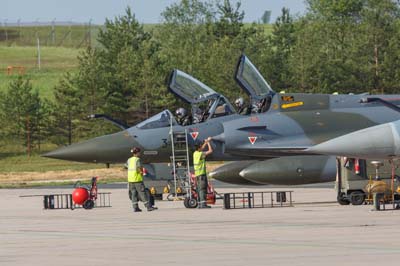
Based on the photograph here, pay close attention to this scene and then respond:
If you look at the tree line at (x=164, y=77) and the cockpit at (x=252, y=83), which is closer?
the cockpit at (x=252, y=83)

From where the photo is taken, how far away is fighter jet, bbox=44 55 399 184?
2620 cm

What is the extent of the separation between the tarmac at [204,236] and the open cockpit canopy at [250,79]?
353 cm

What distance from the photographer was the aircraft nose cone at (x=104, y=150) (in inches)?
1051

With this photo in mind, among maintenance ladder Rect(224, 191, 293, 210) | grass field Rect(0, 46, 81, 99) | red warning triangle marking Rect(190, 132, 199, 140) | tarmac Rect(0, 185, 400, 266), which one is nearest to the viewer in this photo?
tarmac Rect(0, 185, 400, 266)

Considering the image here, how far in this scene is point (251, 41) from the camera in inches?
2480

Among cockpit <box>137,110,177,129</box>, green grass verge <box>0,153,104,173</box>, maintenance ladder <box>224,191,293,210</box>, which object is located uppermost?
cockpit <box>137,110,177,129</box>

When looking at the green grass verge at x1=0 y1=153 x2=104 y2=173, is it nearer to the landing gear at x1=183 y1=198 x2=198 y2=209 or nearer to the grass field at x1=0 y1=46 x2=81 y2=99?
the grass field at x1=0 y1=46 x2=81 y2=99

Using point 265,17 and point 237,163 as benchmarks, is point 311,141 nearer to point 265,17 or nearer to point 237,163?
point 237,163

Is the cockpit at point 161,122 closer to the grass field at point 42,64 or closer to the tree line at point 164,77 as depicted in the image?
the tree line at point 164,77

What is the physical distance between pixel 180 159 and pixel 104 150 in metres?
1.87

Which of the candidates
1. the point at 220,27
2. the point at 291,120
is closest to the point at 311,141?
the point at 291,120

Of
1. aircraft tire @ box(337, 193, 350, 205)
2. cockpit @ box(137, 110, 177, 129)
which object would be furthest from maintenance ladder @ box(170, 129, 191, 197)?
aircraft tire @ box(337, 193, 350, 205)

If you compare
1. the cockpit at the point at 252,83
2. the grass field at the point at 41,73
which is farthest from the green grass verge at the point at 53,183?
the cockpit at the point at 252,83

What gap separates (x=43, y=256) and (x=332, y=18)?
251 ft
